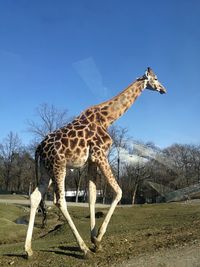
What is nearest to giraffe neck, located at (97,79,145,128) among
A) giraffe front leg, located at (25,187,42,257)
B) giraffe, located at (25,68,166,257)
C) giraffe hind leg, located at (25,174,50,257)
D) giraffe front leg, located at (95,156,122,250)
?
giraffe, located at (25,68,166,257)

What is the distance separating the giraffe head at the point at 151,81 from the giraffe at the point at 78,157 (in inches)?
64.9

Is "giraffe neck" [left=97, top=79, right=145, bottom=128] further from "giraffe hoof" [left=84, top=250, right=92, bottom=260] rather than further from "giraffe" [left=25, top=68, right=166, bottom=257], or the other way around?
"giraffe hoof" [left=84, top=250, right=92, bottom=260]

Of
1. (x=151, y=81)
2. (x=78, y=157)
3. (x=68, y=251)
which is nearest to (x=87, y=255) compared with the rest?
(x=68, y=251)

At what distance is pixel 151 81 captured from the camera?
13.3 m

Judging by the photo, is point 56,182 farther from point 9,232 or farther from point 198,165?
point 198,165

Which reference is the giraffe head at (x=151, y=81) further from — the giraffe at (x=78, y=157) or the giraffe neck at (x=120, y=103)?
the giraffe at (x=78, y=157)

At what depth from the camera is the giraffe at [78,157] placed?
11164mm

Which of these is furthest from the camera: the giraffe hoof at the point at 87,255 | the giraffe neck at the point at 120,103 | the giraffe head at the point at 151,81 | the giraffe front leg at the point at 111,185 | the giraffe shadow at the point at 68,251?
the giraffe head at the point at 151,81

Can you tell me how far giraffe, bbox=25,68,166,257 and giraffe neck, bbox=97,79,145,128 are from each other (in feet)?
0.09

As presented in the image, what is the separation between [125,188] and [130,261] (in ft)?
283

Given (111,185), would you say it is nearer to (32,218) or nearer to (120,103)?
(32,218)

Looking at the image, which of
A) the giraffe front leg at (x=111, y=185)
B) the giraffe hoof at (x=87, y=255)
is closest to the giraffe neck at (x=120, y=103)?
the giraffe front leg at (x=111, y=185)

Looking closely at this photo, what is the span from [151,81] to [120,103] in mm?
1423

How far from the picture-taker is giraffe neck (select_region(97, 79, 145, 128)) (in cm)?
1227
